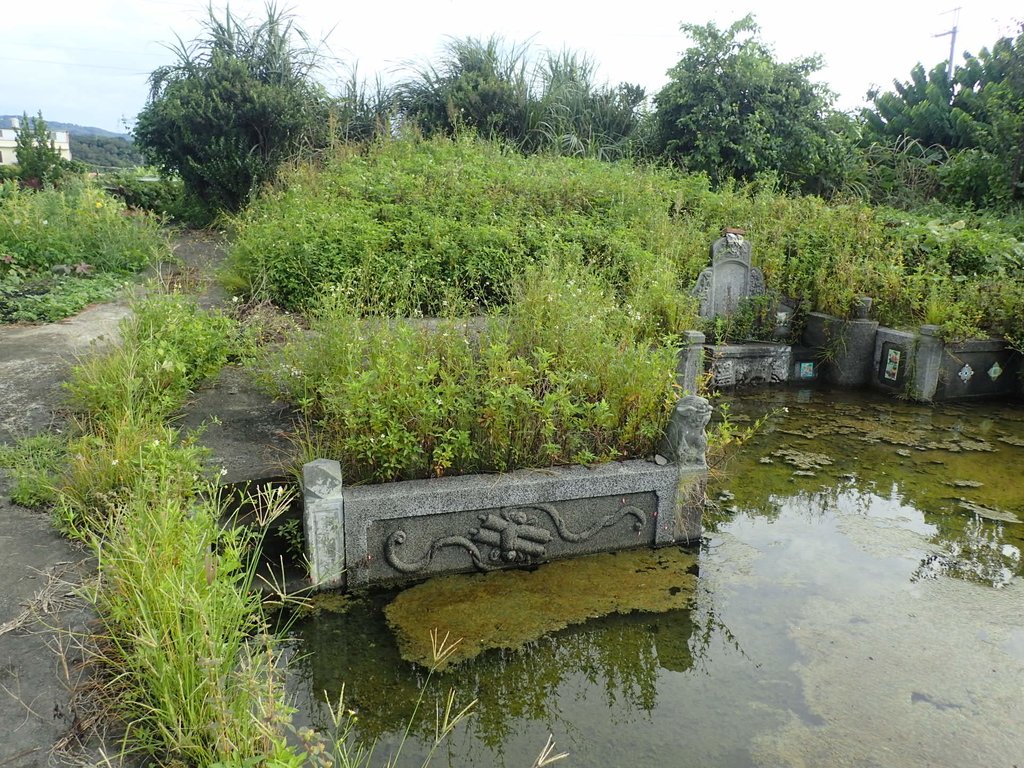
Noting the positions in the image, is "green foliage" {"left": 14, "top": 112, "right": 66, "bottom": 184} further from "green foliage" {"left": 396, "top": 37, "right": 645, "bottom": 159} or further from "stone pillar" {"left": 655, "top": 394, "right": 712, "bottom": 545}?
"stone pillar" {"left": 655, "top": 394, "right": 712, "bottom": 545}

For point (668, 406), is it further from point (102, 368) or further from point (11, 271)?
point (11, 271)

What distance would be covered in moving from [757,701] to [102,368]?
3675 mm

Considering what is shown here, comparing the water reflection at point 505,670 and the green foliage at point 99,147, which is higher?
the green foliage at point 99,147

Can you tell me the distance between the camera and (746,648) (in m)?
3.07

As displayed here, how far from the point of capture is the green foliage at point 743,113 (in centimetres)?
1099

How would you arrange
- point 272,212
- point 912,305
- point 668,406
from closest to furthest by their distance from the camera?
1. point 668,406
2. point 912,305
3. point 272,212

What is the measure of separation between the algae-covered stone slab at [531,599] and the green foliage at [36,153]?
41.9ft

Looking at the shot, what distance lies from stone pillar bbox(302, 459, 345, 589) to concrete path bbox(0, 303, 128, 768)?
847mm

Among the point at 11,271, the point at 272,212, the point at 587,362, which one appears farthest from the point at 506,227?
the point at 11,271

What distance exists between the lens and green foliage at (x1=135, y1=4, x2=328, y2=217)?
418 inches

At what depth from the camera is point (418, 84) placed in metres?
13.0

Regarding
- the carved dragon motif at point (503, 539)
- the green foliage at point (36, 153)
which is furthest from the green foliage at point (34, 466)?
the green foliage at point (36, 153)

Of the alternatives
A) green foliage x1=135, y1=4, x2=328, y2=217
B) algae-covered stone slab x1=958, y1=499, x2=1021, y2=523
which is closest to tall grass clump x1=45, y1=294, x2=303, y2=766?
algae-covered stone slab x1=958, y1=499, x2=1021, y2=523

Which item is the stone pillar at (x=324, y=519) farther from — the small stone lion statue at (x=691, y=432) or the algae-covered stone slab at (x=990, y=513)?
the algae-covered stone slab at (x=990, y=513)
